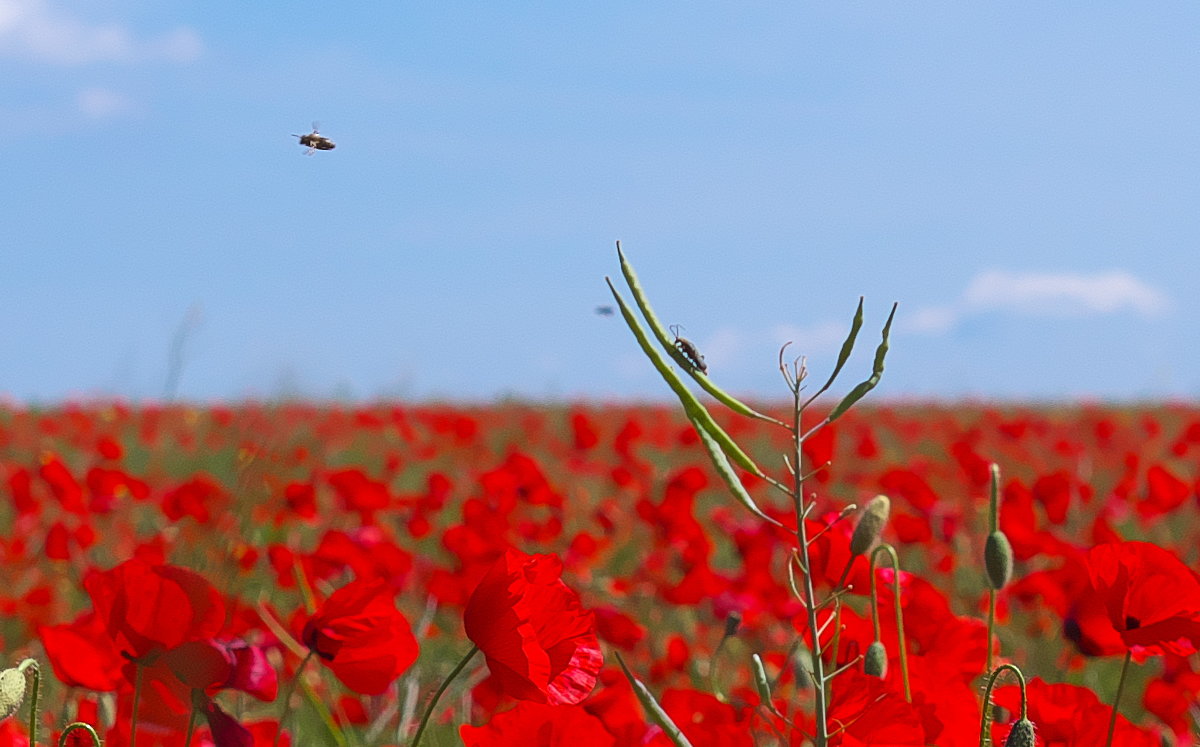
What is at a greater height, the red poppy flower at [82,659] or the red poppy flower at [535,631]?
the red poppy flower at [535,631]

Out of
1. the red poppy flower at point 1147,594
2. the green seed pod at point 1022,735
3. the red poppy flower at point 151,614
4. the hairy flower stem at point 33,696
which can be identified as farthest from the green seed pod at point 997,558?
the hairy flower stem at point 33,696

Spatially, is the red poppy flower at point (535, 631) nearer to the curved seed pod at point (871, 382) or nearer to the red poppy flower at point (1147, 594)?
the curved seed pod at point (871, 382)

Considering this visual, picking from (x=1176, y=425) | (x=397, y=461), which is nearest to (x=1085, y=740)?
(x=397, y=461)

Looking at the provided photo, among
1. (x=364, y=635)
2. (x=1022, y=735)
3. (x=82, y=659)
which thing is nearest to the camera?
(x=1022, y=735)

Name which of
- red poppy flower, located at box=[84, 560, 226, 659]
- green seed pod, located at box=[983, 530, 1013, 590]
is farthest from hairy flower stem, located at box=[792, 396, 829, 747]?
red poppy flower, located at box=[84, 560, 226, 659]

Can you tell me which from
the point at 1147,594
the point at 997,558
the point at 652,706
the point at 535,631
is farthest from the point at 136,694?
the point at 1147,594

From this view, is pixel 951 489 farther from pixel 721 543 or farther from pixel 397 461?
pixel 397 461

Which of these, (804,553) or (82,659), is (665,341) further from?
(82,659)
